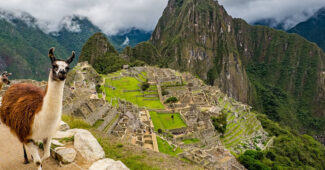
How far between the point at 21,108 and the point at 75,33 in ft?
207

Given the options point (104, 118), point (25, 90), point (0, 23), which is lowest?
point (104, 118)

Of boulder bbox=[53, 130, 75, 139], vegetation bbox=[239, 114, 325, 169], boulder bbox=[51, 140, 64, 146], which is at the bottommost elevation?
vegetation bbox=[239, 114, 325, 169]

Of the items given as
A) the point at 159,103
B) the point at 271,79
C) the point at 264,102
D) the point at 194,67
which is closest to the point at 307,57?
the point at 271,79

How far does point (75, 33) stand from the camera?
195ft

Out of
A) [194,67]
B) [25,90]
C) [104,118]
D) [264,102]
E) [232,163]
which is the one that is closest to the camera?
[25,90]

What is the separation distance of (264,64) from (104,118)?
6459 inches

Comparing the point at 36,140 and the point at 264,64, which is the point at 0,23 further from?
the point at 264,64

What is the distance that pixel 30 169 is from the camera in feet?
11.8

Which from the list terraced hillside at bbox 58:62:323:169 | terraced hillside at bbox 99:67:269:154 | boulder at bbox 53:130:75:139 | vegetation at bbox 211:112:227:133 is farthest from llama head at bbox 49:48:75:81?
vegetation at bbox 211:112:227:133

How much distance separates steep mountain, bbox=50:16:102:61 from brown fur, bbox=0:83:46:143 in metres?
51.6

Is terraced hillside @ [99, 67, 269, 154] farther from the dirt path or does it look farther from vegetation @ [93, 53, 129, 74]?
vegetation @ [93, 53, 129, 74]

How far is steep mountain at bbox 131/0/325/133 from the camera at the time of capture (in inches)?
4102

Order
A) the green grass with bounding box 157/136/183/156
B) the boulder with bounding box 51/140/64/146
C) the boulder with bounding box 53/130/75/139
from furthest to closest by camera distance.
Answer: the green grass with bounding box 157/136/183/156, the boulder with bounding box 53/130/75/139, the boulder with bounding box 51/140/64/146

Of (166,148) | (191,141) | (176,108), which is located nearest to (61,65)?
(166,148)
